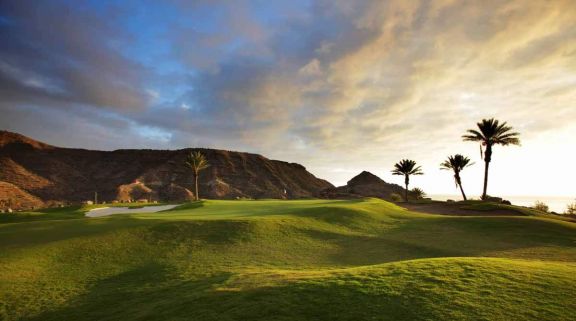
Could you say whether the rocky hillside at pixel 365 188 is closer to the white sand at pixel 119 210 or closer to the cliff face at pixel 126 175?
the cliff face at pixel 126 175

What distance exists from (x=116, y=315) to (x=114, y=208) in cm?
3623

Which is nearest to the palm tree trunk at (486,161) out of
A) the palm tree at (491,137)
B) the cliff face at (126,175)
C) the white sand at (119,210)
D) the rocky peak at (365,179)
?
the palm tree at (491,137)

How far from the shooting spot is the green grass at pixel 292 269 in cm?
814

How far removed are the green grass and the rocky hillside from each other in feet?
188

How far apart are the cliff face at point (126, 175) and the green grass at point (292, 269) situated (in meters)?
85.7

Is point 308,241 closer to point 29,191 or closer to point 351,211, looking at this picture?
point 351,211

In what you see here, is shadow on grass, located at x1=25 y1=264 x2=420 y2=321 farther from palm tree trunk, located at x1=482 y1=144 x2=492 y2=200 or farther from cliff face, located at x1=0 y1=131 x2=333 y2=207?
cliff face, located at x1=0 y1=131 x2=333 y2=207

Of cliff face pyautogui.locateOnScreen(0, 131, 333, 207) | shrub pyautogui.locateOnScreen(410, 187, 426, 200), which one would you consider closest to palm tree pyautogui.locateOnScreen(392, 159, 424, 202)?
shrub pyautogui.locateOnScreen(410, 187, 426, 200)

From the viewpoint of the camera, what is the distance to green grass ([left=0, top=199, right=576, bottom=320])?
8.14 metres

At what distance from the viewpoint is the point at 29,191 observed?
93.1 meters

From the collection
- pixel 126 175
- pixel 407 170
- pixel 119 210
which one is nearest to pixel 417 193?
pixel 407 170

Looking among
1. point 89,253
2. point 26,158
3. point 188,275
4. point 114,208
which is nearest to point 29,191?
point 26,158

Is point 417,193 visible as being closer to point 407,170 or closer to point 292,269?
point 407,170

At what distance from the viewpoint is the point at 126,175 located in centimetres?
11938
